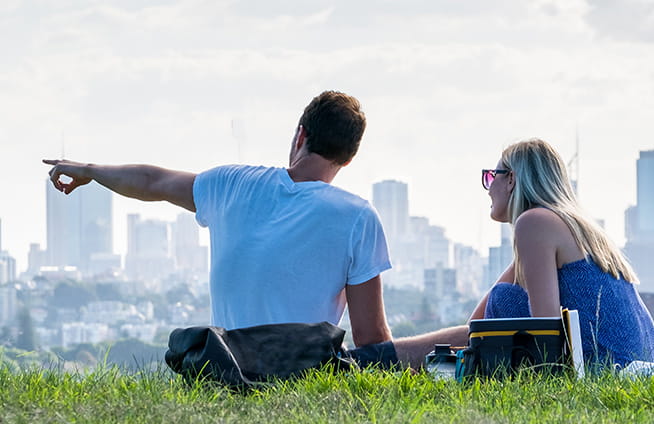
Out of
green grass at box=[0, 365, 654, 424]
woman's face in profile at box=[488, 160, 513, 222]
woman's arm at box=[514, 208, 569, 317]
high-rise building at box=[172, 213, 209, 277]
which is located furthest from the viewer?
high-rise building at box=[172, 213, 209, 277]

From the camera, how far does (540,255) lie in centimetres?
397

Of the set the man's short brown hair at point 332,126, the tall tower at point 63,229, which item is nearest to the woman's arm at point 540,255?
the man's short brown hair at point 332,126

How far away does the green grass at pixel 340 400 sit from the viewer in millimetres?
2834

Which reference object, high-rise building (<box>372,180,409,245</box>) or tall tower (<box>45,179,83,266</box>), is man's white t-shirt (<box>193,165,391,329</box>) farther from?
tall tower (<box>45,179,83,266</box>)

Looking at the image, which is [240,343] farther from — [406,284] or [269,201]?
[406,284]

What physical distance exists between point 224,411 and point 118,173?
1722 millimetres

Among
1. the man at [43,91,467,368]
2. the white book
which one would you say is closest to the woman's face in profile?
the man at [43,91,467,368]

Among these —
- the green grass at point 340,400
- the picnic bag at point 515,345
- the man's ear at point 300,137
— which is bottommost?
the green grass at point 340,400

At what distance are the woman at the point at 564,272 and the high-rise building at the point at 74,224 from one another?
171988mm

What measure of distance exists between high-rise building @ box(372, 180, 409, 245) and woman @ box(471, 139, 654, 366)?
159265mm

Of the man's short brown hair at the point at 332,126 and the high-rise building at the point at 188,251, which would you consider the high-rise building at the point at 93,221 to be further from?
the man's short brown hair at the point at 332,126

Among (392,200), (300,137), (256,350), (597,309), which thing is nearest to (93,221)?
(392,200)

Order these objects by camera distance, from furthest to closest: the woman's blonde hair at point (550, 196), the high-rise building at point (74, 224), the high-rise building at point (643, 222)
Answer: the high-rise building at point (74, 224) → the high-rise building at point (643, 222) → the woman's blonde hair at point (550, 196)

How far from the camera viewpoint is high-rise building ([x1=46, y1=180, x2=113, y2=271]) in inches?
6796
